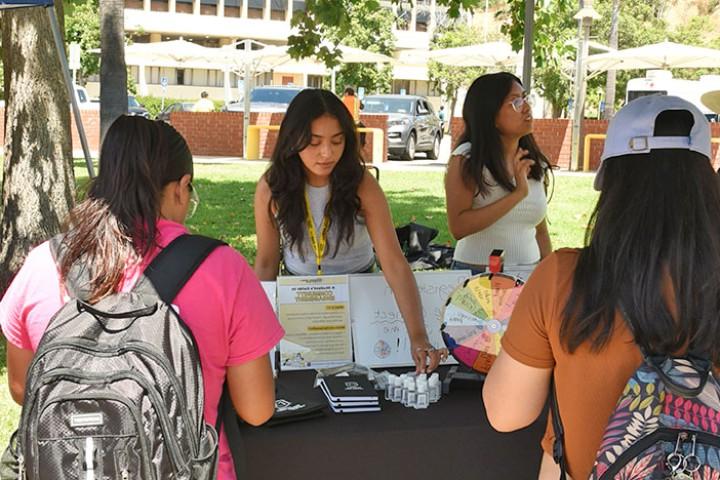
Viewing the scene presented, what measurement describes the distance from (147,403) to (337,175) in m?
1.66

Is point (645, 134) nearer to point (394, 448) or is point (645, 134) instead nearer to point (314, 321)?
point (394, 448)

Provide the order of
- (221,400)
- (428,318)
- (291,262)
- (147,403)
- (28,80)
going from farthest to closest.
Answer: (28,80) → (291,262) → (428,318) → (221,400) → (147,403)

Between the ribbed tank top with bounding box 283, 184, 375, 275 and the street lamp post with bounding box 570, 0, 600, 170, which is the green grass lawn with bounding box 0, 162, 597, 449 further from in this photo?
the ribbed tank top with bounding box 283, 184, 375, 275

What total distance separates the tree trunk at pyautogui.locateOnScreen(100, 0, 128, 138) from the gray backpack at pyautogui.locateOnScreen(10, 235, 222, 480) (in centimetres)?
485

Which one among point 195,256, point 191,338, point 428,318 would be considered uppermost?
point 195,256

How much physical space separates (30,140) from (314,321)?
14.0ft

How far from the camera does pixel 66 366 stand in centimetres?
159

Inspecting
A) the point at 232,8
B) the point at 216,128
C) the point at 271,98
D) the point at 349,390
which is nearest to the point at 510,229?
the point at 349,390

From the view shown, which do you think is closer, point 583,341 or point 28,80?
point 583,341

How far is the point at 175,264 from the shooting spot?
1735 mm

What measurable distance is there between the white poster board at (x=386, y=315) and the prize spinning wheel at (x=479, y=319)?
0.76ft

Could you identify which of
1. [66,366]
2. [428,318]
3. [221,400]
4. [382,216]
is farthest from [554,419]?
[382,216]

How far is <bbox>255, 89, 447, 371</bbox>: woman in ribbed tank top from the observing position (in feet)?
10.1

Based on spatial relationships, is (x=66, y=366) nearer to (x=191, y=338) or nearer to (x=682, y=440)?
(x=191, y=338)
